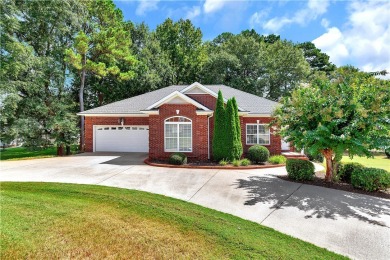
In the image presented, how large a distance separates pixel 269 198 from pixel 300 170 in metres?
2.81

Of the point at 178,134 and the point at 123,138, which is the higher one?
the point at 178,134

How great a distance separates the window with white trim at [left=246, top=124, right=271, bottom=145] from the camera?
53.6 ft

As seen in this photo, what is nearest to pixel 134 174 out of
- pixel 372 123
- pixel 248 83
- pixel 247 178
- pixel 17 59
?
pixel 247 178

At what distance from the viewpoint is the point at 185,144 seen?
45.6ft

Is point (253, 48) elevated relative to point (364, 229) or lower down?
elevated

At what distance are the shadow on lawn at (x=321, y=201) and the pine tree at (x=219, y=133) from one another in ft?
13.5

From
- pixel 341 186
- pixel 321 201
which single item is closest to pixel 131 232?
pixel 321 201

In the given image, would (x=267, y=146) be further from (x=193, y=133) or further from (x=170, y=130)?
(x=170, y=130)

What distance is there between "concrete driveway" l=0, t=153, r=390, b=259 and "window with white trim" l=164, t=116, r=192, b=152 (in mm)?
2340

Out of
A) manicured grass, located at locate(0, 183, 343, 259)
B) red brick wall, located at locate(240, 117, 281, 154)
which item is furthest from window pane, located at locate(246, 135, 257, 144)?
manicured grass, located at locate(0, 183, 343, 259)

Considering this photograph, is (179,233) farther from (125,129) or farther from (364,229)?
(125,129)

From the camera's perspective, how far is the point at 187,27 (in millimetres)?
35438

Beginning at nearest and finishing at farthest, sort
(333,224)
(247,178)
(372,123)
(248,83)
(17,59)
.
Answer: (333,224)
(372,123)
(247,178)
(17,59)
(248,83)

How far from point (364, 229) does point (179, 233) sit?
14.1ft
